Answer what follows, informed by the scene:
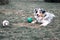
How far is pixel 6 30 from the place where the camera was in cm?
249

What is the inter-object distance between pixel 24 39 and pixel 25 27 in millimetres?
551

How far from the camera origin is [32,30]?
8.17ft

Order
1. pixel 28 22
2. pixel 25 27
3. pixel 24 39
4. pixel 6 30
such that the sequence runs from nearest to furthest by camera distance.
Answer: pixel 24 39, pixel 6 30, pixel 25 27, pixel 28 22

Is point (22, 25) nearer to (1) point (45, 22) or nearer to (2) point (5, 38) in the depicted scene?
(1) point (45, 22)

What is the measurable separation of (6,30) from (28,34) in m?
0.34

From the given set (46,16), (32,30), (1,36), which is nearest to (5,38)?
(1,36)

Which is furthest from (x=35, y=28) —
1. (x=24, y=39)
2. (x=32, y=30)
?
(x=24, y=39)

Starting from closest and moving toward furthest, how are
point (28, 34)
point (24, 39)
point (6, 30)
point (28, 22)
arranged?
point (24, 39), point (28, 34), point (6, 30), point (28, 22)

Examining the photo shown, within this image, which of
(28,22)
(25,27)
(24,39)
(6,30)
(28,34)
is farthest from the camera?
(28,22)

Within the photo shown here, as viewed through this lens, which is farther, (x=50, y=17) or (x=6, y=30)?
(x=50, y=17)

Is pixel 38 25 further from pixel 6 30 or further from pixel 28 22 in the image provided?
pixel 6 30

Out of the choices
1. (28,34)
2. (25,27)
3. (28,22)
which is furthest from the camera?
(28,22)

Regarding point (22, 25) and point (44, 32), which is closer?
point (44, 32)

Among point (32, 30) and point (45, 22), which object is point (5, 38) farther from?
point (45, 22)
